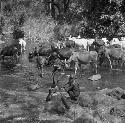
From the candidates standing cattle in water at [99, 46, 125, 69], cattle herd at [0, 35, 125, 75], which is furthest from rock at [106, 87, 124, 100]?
standing cattle in water at [99, 46, 125, 69]

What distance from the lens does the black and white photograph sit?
1309 cm

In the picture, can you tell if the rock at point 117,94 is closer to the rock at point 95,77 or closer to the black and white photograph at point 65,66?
the black and white photograph at point 65,66

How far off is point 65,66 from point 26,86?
13.5 feet

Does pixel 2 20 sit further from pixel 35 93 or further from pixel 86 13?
pixel 35 93

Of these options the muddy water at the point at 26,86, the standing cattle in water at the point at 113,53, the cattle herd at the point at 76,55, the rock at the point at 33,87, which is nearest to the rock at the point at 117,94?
the muddy water at the point at 26,86

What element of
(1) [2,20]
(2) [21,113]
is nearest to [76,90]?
(2) [21,113]

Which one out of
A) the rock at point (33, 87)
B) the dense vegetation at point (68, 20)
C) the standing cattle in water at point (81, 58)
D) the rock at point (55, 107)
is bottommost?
the rock at point (55, 107)

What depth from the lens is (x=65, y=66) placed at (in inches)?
822

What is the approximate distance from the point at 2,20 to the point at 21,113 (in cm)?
2874

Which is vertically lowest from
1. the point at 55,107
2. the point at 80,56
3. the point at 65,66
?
the point at 55,107

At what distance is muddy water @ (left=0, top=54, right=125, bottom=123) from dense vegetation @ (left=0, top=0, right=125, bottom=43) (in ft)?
37.1

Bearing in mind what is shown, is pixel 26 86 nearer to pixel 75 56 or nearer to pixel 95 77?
pixel 95 77

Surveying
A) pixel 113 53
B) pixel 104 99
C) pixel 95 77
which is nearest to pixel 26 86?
pixel 95 77

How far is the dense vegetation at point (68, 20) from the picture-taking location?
3309 centimetres
